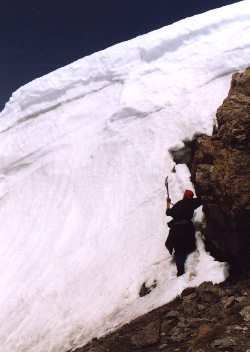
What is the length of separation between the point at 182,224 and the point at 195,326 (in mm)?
2533

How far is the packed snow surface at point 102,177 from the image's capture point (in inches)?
360

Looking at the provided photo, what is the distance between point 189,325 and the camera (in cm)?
591

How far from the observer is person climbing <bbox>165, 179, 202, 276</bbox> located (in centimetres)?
813

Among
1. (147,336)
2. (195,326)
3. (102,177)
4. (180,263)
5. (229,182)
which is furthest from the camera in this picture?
(102,177)

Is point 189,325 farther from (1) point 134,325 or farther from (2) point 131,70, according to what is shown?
(2) point 131,70

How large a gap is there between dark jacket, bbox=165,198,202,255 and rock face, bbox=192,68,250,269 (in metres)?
0.53

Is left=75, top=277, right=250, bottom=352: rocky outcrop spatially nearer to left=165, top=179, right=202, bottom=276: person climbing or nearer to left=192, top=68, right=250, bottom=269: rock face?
left=192, top=68, right=250, bottom=269: rock face

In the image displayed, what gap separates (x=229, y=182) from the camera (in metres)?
6.91

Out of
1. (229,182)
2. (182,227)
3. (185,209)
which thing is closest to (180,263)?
(182,227)

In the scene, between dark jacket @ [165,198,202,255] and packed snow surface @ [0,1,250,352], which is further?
packed snow surface @ [0,1,250,352]

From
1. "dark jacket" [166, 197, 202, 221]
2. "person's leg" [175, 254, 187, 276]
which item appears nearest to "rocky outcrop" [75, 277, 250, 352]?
"person's leg" [175, 254, 187, 276]

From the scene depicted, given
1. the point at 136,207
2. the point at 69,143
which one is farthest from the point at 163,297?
the point at 69,143

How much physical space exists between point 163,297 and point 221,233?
4.99 ft

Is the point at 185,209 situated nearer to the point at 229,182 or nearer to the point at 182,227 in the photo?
the point at 182,227
